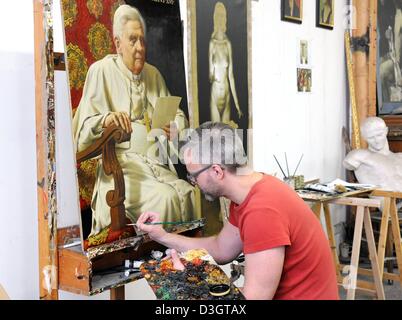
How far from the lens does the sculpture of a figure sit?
305 centimetres

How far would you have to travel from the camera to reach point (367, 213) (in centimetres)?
354

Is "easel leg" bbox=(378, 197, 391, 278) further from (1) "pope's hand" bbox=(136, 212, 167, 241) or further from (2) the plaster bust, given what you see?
(1) "pope's hand" bbox=(136, 212, 167, 241)

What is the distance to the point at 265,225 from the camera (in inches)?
65.7

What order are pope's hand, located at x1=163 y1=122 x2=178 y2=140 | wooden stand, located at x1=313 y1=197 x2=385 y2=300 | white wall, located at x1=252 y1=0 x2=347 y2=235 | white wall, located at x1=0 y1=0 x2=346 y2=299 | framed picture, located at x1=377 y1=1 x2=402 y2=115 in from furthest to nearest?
framed picture, located at x1=377 y1=1 x2=402 y2=115 < white wall, located at x1=252 y1=0 x2=347 y2=235 < wooden stand, located at x1=313 y1=197 x2=385 y2=300 < pope's hand, located at x1=163 y1=122 x2=178 y2=140 < white wall, located at x1=0 y1=0 x2=346 y2=299

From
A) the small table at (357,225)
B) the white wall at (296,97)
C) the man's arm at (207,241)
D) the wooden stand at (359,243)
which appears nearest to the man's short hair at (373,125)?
the white wall at (296,97)

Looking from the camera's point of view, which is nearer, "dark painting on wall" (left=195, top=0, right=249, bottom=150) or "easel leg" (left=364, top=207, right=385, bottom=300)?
"dark painting on wall" (left=195, top=0, right=249, bottom=150)

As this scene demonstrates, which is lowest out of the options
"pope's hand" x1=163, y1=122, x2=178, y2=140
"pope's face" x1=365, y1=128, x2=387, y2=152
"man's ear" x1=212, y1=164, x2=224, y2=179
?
"pope's face" x1=365, y1=128, x2=387, y2=152

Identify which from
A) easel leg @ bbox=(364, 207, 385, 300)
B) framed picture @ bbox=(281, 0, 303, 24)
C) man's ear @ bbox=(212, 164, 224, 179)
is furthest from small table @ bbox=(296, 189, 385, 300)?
man's ear @ bbox=(212, 164, 224, 179)

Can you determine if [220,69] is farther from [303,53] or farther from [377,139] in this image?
[377,139]

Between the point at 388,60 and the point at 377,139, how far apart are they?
3.73 feet

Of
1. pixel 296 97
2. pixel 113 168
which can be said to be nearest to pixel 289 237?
pixel 113 168

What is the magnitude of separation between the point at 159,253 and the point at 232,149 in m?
0.70

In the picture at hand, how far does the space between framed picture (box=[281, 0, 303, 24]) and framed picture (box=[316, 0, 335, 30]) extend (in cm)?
29

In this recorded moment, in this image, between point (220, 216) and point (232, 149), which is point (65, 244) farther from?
point (220, 216)
